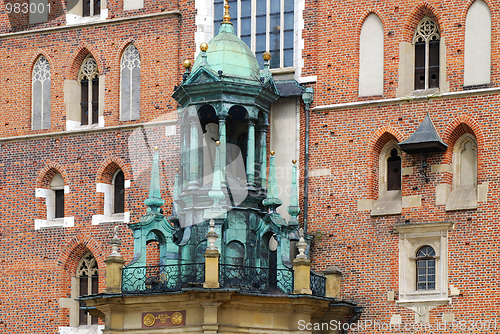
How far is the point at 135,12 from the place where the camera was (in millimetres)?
38344

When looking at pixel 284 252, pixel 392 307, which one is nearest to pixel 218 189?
pixel 284 252

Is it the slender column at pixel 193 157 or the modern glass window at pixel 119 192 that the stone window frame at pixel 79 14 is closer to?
the modern glass window at pixel 119 192

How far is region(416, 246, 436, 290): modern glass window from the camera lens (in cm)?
3406

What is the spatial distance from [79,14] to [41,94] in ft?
7.29

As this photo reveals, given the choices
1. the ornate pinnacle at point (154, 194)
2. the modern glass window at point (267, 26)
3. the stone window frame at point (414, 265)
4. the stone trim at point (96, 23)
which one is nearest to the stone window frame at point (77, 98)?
the stone trim at point (96, 23)

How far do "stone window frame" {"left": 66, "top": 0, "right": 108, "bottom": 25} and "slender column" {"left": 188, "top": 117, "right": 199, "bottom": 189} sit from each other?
17.1ft

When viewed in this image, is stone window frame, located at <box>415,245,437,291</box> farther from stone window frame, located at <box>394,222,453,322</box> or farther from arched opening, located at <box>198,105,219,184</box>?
arched opening, located at <box>198,105,219,184</box>

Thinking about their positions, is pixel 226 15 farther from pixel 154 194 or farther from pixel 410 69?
pixel 154 194

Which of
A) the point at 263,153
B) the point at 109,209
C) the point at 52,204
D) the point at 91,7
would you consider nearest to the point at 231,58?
the point at 263,153

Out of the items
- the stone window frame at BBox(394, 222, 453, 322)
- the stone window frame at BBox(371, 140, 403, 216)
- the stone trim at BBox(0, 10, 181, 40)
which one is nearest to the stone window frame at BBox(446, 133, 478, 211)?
the stone window frame at BBox(394, 222, 453, 322)

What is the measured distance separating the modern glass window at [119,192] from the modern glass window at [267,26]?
4.46 metres

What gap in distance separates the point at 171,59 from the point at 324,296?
7.23 meters

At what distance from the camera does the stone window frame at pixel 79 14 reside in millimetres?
38781

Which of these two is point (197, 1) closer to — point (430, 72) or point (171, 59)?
point (171, 59)
